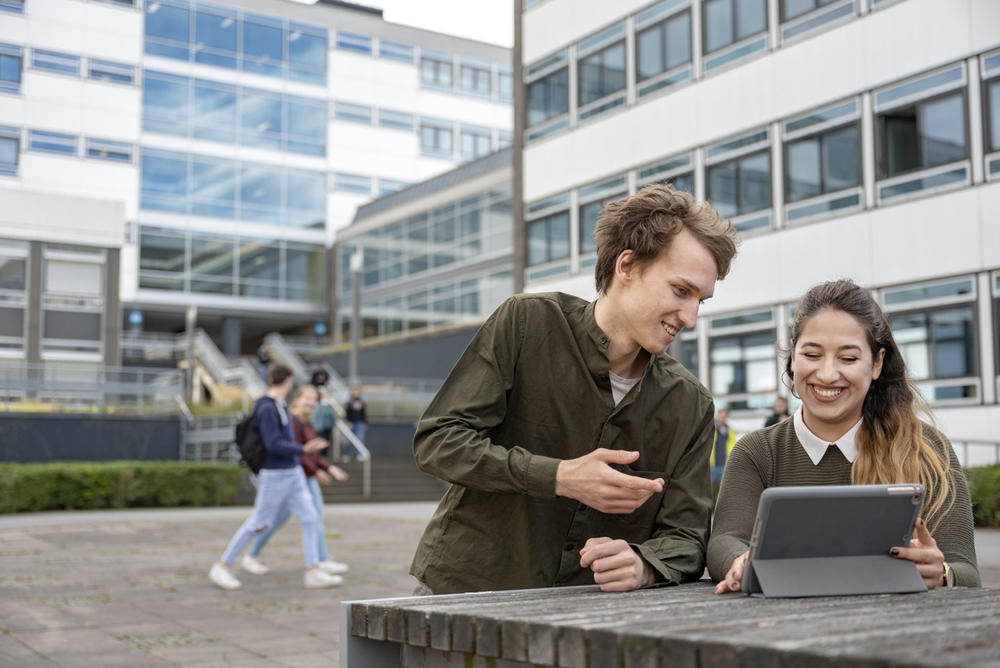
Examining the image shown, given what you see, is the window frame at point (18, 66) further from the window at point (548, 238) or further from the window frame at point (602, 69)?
the window frame at point (602, 69)

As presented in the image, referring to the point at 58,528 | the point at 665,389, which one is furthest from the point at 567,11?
the point at 665,389

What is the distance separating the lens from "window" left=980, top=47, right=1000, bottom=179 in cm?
1592

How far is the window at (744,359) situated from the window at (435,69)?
33.1m

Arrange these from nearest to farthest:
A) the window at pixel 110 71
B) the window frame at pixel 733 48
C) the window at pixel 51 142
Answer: the window frame at pixel 733 48
the window at pixel 51 142
the window at pixel 110 71

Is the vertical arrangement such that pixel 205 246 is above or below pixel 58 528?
above

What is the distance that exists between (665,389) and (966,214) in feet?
49.8

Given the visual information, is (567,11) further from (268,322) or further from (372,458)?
(268,322)

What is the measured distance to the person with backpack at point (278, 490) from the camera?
948 cm

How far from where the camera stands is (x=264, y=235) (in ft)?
153

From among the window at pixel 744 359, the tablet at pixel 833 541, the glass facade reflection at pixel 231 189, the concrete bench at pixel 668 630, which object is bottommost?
the concrete bench at pixel 668 630

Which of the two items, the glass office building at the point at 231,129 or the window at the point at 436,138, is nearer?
the glass office building at the point at 231,129

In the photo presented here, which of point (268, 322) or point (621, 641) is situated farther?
point (268, 322)

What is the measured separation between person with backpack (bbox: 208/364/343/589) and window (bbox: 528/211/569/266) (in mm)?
15666

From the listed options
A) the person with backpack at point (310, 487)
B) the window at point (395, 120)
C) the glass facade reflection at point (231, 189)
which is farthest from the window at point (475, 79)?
the person with backpack at point (310, 487)
